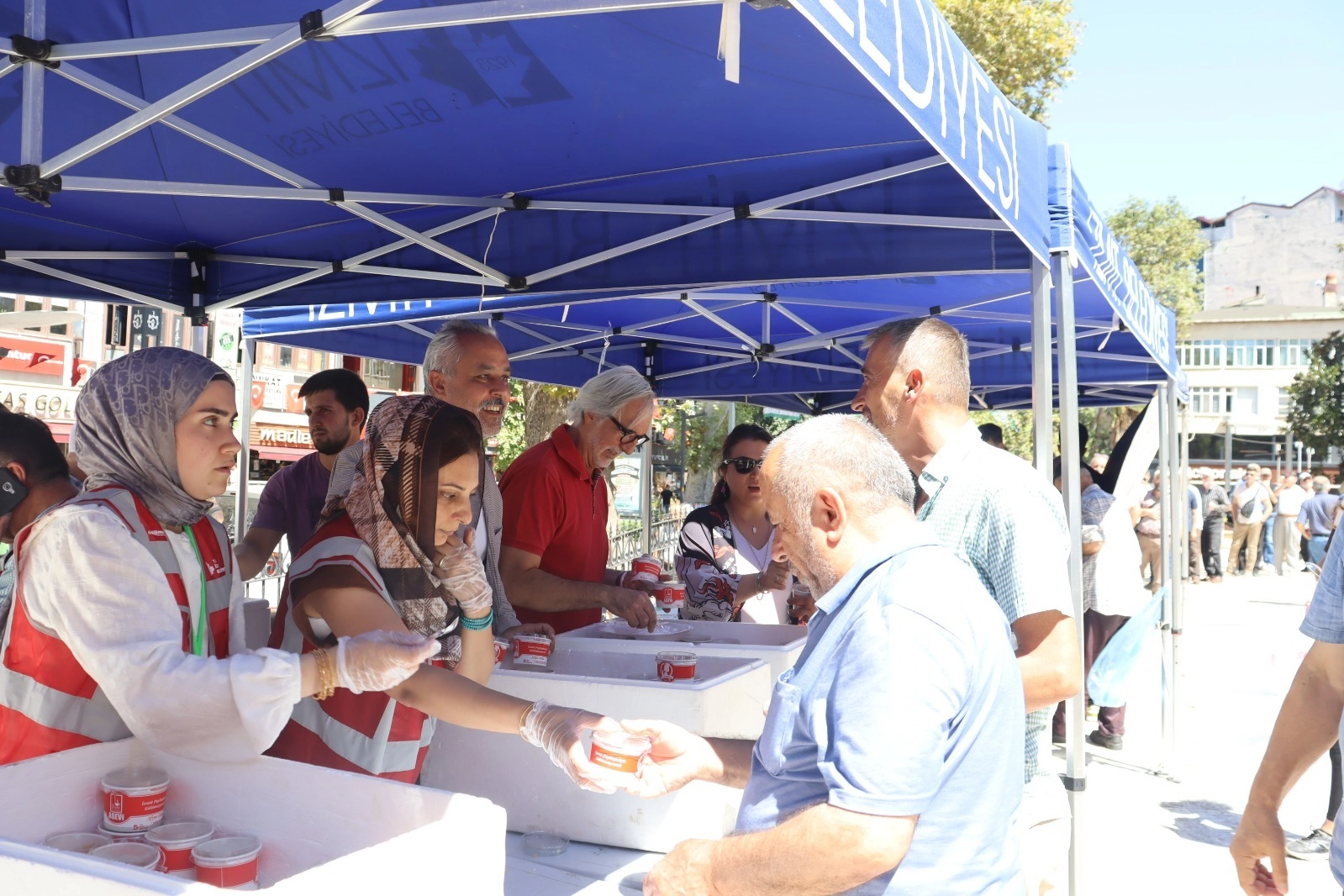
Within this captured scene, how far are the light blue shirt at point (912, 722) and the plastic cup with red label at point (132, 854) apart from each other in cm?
85

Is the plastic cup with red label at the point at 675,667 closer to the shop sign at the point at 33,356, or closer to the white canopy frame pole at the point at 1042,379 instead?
→ the white canopy frame pole at the point at 1042,379

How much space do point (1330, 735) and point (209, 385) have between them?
217 cm

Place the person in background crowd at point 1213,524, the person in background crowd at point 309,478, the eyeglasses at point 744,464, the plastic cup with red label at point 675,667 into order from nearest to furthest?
1. the plastic cup with red label at point 675,667
2. the person in background crowd at point 309,478
3. the eyeglasses at point 744,464
4. the person in background crowd at point 1213,524

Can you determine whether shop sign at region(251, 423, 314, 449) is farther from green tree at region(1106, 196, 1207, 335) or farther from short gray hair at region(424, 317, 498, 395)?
short gray hair at region(424, 317, 498, 395)

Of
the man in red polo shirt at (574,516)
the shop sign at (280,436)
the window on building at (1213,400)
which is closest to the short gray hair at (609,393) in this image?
the man in red polo shirt at (574,516)

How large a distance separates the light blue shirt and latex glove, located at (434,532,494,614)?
2.97ft

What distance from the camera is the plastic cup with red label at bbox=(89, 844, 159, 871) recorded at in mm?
1434

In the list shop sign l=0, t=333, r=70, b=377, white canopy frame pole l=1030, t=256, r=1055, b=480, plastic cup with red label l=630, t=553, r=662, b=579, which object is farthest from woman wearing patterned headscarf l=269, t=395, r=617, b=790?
shop sign l=0, t=333, r=70, b=377

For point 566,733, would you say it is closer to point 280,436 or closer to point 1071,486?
point 1071,486

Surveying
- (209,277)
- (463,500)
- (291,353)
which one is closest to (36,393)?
(291,353)

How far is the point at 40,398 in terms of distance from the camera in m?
21.4

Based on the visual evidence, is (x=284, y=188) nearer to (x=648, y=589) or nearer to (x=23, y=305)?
(x=648, y=589)

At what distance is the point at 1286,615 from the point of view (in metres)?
12.5

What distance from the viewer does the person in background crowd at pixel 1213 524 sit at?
54.1 ft
